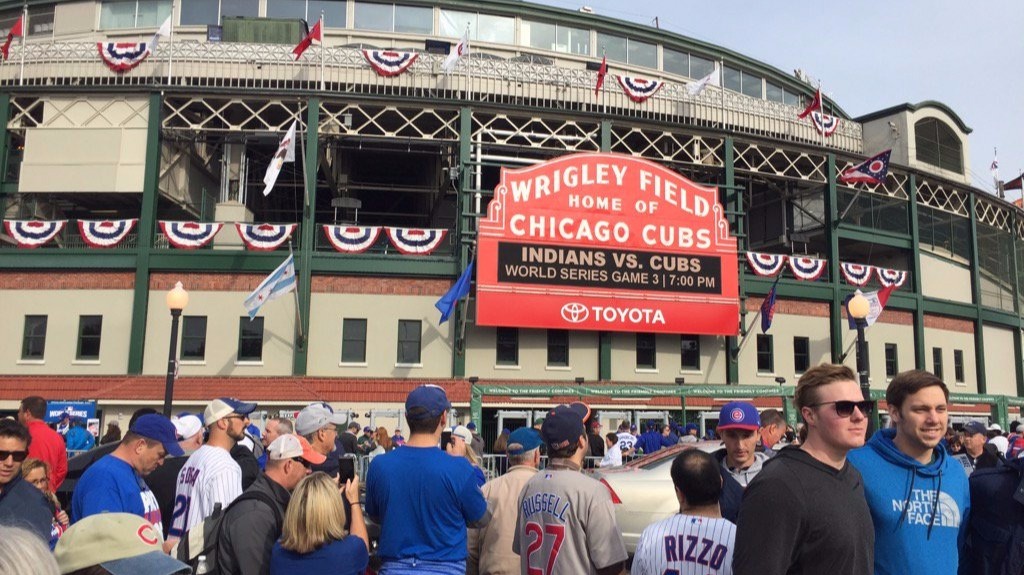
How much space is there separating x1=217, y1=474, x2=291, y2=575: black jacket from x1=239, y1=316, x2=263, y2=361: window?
78.5 feet

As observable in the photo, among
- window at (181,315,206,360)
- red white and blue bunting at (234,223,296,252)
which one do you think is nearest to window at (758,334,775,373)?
red white and blue bunting at (234,223,296,252)

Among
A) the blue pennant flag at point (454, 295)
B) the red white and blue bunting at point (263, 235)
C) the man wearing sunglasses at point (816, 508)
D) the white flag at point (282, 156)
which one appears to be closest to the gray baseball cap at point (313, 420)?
the man wearing sunglasses at point (816, 508)

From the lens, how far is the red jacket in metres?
7.85

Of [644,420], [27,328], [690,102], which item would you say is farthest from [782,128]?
[27,328]

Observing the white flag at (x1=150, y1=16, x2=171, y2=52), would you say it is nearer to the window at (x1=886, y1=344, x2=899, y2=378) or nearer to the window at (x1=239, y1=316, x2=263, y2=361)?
the window at (x1=239, y1=316, x2=263, y2=361)

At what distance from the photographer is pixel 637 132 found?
32281mm

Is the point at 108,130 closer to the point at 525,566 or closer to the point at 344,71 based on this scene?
the point at 344,71

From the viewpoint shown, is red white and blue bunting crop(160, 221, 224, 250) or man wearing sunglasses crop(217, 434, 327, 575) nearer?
man wearing sunglasses crop(217, 434, 327, 575)

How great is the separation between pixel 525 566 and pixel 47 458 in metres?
5.33

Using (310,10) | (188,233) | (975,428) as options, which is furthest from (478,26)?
(975,428)

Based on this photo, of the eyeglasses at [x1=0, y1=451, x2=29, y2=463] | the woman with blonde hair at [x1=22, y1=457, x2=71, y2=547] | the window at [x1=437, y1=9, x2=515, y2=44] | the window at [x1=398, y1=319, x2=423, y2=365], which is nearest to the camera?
the eyeglasses at [x1=0, y1=451, x2=29, y2=463]

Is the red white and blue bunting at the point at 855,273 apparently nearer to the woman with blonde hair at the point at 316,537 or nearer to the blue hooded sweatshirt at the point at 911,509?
the blue hooded sweatshirt at the point at 911,509

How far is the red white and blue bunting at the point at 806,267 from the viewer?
32000mm

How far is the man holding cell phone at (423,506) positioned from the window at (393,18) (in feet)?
117
